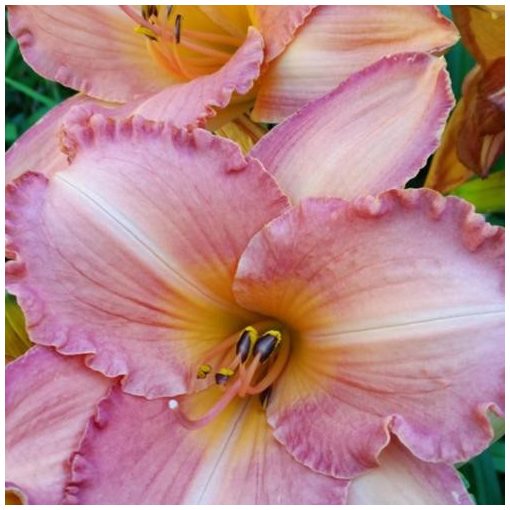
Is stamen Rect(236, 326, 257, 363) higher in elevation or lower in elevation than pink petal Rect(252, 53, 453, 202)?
lower

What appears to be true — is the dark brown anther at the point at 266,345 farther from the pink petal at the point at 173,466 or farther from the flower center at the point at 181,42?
the flower center at the point at 181,42

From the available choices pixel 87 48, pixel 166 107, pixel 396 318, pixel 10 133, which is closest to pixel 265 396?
pixel 396 318

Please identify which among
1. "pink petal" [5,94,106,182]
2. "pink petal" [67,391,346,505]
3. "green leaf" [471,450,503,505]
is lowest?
"green leaf" [471,450,503,505]

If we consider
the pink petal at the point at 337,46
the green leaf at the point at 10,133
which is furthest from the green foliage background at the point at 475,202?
the pink petal at the point at 337,46

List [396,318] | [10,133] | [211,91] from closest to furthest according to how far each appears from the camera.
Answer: [396,318], [211,91], [10,133]

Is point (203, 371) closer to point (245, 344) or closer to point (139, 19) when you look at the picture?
point (245, 344)

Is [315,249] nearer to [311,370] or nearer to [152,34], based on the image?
[311,370]

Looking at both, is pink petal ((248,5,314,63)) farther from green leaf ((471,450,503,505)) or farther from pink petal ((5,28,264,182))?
green leaf ((471,450,503,505))

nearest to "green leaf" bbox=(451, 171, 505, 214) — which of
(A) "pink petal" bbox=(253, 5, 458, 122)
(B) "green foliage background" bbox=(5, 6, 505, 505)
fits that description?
(B) "green foliage background" bbox=(5, 6, 505, 505)
